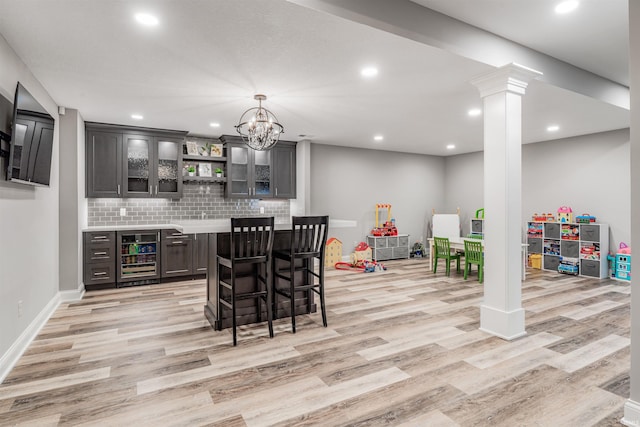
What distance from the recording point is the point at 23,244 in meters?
3.16

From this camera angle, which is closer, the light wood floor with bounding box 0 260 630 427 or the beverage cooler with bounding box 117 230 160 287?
the light wood floor with bounding box 0 260 630 427

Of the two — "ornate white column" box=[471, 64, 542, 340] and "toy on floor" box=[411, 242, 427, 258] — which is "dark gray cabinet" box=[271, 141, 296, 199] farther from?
"ornate white column" box=[471, 64, 542, 340]

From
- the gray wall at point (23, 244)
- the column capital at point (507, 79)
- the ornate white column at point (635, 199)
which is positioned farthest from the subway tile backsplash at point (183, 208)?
the ornate white column at point (635, 199)

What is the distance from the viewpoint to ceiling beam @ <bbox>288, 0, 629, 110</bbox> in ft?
7.98

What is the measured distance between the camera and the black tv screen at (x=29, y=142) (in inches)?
107

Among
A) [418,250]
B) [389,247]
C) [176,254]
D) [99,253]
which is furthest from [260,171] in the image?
[418,250]

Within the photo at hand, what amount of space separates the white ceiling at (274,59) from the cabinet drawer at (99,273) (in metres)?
2.16

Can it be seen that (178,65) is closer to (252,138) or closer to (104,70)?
(104,70)

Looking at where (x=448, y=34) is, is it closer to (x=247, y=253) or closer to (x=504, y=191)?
(x=504, y=191)

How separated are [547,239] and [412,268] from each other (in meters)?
2.63

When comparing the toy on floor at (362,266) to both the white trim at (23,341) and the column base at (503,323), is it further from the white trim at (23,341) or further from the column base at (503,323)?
the white trim at (23,341)

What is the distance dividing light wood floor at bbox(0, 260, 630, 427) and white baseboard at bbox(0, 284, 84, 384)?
67 millimetres

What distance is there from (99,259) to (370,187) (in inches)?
214

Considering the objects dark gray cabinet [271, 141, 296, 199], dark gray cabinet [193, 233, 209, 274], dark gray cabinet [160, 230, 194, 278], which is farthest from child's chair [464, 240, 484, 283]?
dark gray cabinet [160, 230, 194, 278]
